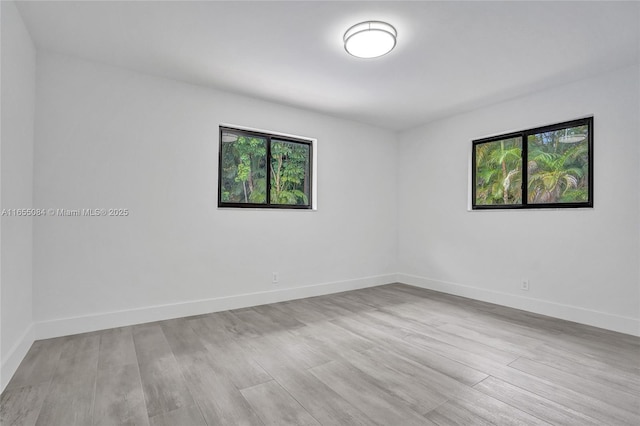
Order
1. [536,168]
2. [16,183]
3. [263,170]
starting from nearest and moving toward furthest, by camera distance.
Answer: [16,183]
[536,168]
[263,170]

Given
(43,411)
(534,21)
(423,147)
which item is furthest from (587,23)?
(43,411)

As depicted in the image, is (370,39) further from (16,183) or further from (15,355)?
(15,355)

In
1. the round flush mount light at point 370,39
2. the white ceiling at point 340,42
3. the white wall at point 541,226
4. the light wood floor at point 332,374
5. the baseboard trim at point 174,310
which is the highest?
the white ceiling at point 340,42

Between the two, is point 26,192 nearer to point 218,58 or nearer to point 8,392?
point 8,392

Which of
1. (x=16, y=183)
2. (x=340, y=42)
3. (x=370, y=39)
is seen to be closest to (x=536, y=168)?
(x=370, y=39)

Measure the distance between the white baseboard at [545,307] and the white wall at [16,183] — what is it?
470 centimetres

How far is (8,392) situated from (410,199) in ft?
16.3

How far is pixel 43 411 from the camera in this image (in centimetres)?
173

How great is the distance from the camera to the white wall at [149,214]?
112 inches

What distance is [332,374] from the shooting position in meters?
2.17

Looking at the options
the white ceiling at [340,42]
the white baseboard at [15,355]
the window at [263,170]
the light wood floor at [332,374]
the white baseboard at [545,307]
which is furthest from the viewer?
the window at [263,170]

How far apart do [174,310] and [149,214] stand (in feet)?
3.46

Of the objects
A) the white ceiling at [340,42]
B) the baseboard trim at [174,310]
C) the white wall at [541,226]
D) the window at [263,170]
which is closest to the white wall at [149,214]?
the baseboard trim at [174,310]

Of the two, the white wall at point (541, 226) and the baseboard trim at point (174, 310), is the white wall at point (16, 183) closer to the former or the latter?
the baseboard trim at point (174, 310)
